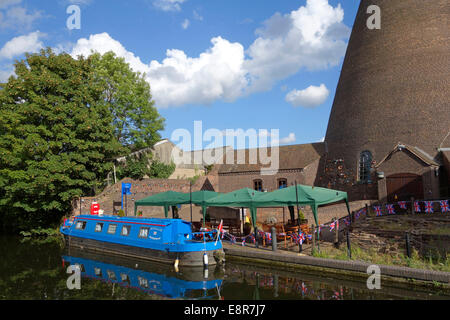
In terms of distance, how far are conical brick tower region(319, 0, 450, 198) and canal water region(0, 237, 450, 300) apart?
1108 centimetres

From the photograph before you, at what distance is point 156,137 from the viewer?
106ft

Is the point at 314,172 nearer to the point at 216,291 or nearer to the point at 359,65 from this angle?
the point at 359,65

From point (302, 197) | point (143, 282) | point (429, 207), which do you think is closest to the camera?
point (143, 282)

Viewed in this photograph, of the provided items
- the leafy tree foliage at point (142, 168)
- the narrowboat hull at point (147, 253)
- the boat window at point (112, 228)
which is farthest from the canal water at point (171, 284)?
the leafy tree foliage at point (142, 168)

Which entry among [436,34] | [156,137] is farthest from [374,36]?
[156,137]

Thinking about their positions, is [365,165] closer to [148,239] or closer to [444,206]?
[444,206]

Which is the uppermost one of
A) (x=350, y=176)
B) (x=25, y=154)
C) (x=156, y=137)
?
(x=156, y=137)

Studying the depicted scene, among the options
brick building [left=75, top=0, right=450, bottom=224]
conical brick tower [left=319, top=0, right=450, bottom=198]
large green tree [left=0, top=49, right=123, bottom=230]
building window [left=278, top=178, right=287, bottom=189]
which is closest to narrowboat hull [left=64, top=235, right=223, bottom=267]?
large green tree [left=0, top=49, right=123, bottom=230]

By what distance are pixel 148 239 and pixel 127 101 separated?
60.6ft

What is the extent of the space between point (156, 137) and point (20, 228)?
13.4 meters

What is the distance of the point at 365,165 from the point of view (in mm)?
23000

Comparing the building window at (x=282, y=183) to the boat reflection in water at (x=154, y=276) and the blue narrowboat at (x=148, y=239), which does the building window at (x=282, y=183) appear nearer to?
the blue narrowboat at (x=148, y=239)

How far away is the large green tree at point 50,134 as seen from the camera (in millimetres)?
23062

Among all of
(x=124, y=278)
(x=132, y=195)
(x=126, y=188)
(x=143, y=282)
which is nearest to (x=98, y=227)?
(x=124, y=278)
